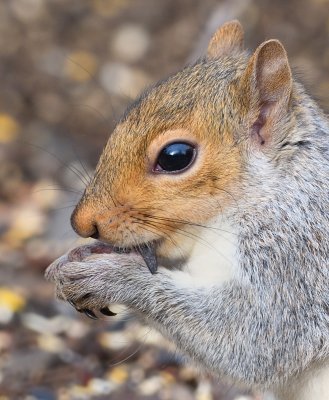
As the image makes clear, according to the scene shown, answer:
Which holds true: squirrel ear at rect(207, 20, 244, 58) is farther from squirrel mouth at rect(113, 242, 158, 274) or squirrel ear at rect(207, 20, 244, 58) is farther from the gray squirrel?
squirrel mouth at rect(113, 242, 158, 274)

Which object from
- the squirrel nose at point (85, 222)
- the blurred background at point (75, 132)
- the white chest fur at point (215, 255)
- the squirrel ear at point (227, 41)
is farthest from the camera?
the blurred background at point (75, 132)

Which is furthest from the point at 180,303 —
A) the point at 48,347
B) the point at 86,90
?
the point at 86,90

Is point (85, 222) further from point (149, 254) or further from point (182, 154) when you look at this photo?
point (182, 154)

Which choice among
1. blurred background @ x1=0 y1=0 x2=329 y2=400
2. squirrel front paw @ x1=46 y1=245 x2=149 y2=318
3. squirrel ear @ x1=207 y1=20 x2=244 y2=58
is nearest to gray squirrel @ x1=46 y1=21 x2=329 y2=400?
squirrel front paw @ x1=46 y1=245 x2=149 y2=318

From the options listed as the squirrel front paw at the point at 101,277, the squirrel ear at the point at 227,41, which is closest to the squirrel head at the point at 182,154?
the squirrel front paw at the point at 101,277

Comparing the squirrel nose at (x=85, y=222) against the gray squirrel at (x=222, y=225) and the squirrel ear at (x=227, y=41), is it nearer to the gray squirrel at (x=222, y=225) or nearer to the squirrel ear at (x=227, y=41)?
the gray squirrel at (x=222, y=225)

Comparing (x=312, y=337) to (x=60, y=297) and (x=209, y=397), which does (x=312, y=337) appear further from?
(x=209, y=397)

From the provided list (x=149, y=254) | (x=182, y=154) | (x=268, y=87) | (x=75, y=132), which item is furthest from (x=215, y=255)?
(x=75, y=132)
